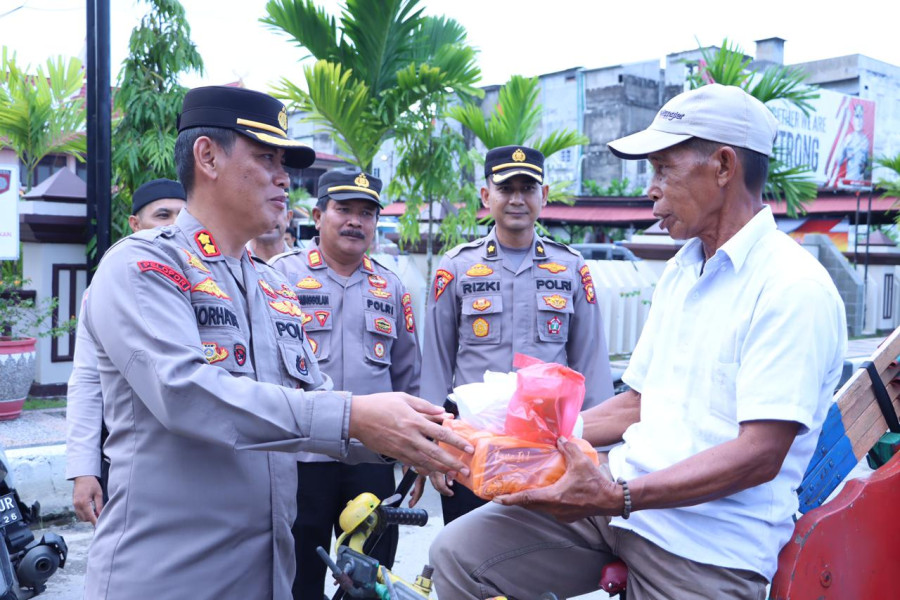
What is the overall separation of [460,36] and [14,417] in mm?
5379

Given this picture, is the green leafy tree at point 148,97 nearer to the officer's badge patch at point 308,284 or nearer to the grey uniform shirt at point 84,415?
the officer's badge patch at point 308,284

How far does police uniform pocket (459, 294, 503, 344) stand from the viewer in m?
3.97

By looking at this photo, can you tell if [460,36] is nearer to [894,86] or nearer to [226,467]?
[226,467]

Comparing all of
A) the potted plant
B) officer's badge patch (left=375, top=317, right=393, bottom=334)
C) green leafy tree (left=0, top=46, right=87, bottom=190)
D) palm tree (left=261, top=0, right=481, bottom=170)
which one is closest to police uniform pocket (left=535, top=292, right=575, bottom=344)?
officer's badge patch (left=375, top=317, right=393, bottom=334)

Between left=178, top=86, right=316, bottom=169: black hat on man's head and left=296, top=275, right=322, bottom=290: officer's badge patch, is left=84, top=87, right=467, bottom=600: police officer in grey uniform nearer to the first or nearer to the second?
left=178, top=86, right=316, bottom=169: black hat on man's head

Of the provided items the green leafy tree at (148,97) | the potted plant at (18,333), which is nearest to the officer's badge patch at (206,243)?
the potted plant at (18,333)

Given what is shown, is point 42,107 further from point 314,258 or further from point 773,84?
point 773,84

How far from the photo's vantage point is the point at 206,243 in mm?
2020

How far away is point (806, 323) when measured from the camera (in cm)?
179

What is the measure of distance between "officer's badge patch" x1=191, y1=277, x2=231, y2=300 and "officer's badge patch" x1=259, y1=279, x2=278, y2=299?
249 millimetres

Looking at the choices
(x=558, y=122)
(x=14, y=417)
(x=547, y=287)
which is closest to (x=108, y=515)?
(x=547, y=287)

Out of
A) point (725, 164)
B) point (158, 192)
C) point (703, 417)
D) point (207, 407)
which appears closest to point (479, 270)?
point (158, 192)

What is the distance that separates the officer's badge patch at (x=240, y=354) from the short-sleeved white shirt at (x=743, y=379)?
102cm

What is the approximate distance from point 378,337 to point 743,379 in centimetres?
227
